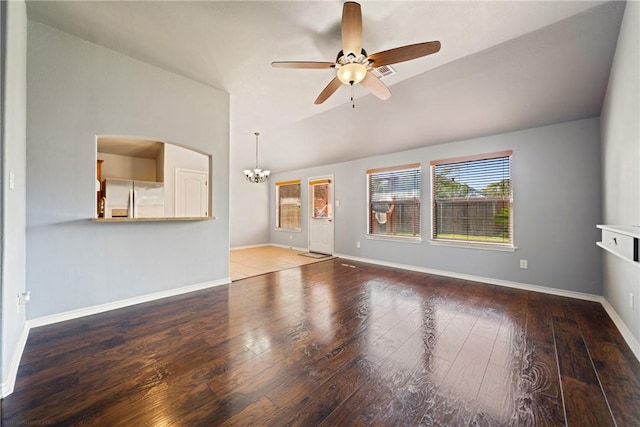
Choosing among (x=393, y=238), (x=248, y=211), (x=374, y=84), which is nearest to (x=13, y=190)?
(x=374, y=84)

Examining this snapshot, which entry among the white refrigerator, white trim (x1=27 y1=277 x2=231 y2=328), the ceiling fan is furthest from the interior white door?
the ceiling fan

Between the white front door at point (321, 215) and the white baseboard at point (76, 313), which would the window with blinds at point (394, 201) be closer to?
the white front door at point (321, 215)

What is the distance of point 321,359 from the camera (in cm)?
183

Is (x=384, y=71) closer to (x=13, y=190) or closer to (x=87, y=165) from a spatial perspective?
(x=87, y=165)

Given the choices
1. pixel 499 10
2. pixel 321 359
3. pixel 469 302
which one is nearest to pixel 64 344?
pixel 321 359

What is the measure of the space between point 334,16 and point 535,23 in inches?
71.3

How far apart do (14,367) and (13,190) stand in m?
1.23

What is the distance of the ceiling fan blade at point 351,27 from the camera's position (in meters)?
1.76

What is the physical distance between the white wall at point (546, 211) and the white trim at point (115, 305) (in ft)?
12.4

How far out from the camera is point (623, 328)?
7.22 feet

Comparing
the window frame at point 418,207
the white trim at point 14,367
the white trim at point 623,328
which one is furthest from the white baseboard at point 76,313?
the white trim at point 623,328

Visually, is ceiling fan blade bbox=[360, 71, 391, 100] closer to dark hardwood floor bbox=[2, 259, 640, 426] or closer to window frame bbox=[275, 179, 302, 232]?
dark hardwood floor bbox=[2, 259, 640, 426]

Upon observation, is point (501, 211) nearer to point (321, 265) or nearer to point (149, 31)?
point (321, 265)

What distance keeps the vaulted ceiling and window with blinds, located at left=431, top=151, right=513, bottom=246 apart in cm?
48
